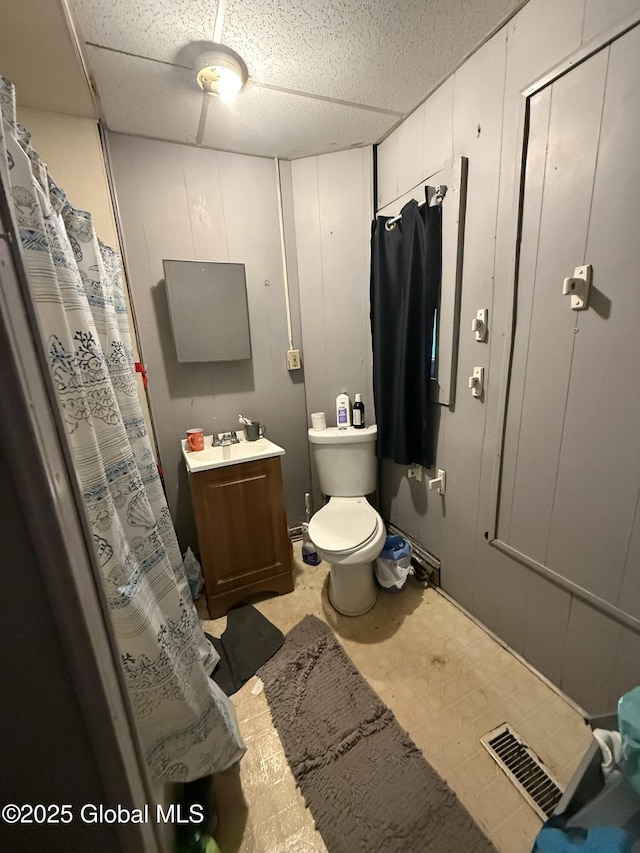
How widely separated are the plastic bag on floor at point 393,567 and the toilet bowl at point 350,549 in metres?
0.05

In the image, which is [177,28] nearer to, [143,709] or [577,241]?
[577,241]

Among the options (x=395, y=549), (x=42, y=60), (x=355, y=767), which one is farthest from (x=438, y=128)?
(x=355, y=767)

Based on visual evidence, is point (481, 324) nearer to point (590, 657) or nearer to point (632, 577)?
point (632, 577)

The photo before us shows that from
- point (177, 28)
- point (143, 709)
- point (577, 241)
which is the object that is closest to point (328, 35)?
point (177, 28)

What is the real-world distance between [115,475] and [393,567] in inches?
56.6

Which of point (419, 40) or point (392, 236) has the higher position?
point (419, 40)

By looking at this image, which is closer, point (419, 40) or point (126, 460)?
point (126, 460)

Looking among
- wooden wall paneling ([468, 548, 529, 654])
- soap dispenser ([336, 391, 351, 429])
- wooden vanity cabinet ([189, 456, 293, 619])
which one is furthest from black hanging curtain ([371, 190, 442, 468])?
wooden vanity cabinet ([189, 456, 293, 619])

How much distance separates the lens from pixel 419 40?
117cm

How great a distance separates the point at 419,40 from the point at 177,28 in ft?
2.65

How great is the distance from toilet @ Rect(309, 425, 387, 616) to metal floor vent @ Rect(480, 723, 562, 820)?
27.0 inches

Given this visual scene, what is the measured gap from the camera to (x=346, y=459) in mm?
1957

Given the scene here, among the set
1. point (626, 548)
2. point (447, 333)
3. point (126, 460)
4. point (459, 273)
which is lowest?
point (626, 548)

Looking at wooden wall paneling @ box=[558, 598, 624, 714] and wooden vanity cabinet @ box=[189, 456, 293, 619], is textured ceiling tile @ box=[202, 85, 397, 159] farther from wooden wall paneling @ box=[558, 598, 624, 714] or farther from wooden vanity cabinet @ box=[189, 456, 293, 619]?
wooden wall paneling @ box=[558, 598, 624, 714]
